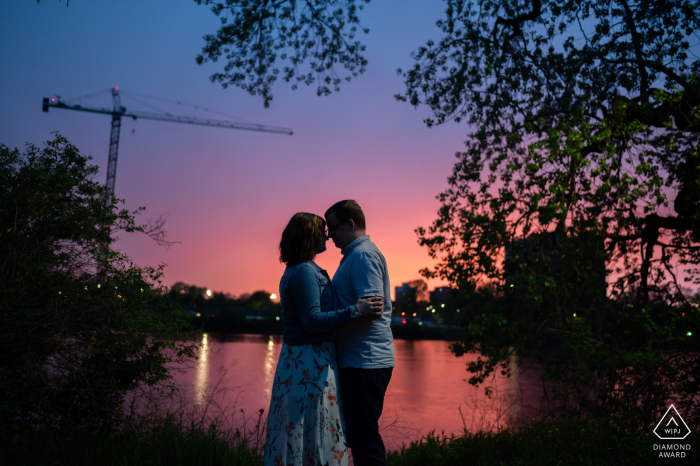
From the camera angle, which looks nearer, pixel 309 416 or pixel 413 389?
pixel 309 416

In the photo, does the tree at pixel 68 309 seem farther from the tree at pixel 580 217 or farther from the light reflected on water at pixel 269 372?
the light reflected on water at pixel 269 372

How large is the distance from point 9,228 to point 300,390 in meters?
4.31

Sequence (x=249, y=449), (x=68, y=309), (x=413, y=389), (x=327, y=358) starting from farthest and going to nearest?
(x=413, y=389) → (x=68, y=309) → (x=249, y=449) → (x=327, y=358)

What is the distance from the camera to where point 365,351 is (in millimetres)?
2342

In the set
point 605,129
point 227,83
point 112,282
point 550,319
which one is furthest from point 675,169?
point 112,282

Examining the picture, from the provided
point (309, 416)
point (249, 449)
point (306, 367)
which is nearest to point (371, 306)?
point (306, 367)

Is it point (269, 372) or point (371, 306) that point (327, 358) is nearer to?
point (371, 306)

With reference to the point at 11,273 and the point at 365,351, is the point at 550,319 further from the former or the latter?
the point at 11,273

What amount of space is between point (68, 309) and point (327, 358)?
4057 mm

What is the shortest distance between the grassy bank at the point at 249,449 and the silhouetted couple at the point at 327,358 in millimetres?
2087

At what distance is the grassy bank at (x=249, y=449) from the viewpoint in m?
4.08

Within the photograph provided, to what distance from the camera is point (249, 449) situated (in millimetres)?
4602

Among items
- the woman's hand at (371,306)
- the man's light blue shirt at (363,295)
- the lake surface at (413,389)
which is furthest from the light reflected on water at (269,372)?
the woman's hand at (371,306)

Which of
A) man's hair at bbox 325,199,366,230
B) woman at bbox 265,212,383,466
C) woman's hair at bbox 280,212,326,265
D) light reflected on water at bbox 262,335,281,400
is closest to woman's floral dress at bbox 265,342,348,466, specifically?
woman at bbox 265,212,383,466
